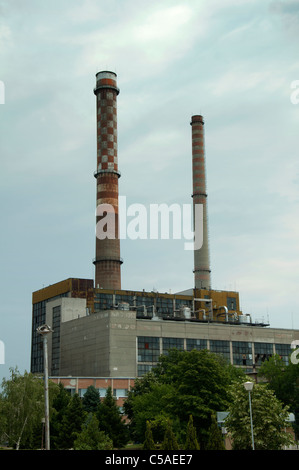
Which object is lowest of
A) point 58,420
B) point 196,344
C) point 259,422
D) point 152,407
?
point 58,420

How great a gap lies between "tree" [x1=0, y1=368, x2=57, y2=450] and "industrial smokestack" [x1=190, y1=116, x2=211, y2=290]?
3020 inches

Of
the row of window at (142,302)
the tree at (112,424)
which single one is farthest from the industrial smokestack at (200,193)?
the tree at (112,424)

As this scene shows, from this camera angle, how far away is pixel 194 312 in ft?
425

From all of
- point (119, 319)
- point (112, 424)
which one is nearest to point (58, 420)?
point (112, 424)

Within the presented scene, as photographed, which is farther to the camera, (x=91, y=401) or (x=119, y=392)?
(x=119, y=392)

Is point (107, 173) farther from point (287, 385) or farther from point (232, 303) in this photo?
point (287, 385)

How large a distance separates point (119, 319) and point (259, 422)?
6134cm

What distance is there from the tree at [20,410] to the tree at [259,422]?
77.4 feet

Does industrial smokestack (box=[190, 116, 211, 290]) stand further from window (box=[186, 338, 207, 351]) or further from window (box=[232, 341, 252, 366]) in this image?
window (box=[186, 338, 207, 351])

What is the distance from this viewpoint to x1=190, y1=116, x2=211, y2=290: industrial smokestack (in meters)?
136

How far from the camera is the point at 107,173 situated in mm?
127438

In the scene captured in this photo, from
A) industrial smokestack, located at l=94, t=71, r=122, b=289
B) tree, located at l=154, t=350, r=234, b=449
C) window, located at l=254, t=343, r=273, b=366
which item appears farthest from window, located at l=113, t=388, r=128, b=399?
tree, located at l=154, t=350, r=234, b=449
